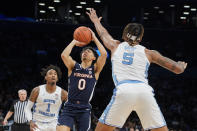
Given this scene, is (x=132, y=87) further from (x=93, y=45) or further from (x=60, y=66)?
(x=60, y=66)

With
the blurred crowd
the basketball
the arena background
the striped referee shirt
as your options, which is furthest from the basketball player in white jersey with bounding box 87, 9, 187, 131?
the arena background

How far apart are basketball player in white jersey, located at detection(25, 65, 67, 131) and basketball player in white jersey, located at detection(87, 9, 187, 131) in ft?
7.39

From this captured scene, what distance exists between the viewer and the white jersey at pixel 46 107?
680 centimetres

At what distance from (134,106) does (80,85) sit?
2060mm

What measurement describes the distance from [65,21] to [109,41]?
Answer: 16870mm

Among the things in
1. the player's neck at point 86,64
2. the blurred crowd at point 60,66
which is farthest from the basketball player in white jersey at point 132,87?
the blurred crowd at point 60,66

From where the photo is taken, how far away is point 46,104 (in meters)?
6.85

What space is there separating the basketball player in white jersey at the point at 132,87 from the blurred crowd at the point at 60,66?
52.2ft

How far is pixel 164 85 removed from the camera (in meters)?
22.5

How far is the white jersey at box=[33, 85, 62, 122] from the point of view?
6.80 metres

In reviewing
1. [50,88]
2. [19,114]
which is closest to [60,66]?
[19,114]

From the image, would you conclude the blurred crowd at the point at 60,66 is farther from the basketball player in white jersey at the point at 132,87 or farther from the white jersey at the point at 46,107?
the basketball player in white jersey at the point at 132,87

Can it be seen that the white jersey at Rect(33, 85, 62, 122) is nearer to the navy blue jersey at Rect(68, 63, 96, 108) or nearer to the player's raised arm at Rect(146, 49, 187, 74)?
the navy blue jersey at Rect(68, 63, 96, 108)

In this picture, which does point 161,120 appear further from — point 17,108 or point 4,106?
point 4,106
